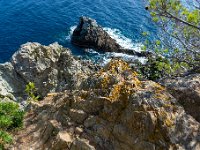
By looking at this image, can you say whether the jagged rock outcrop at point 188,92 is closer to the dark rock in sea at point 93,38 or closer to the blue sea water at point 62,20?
the blue sea water at point 62,20

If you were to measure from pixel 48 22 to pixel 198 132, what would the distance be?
5977 centimetres

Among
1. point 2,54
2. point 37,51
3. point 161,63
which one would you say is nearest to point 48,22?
point 2,54

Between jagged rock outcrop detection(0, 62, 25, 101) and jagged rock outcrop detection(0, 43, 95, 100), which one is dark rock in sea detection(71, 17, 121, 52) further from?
jagged rock outcrop detection(0, 62, 25, 101)

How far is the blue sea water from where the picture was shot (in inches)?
2589

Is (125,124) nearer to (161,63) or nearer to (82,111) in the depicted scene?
(82,111)

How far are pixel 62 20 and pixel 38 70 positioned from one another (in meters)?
28.3

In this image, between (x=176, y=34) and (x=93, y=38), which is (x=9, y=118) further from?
(x=93, y=38)

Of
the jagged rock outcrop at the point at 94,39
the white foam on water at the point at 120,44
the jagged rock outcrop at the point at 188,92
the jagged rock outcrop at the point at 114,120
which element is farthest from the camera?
the jagged rock outcrop at the point at 94,39

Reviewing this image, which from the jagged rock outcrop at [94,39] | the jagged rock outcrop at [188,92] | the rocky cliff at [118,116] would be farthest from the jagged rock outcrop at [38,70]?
the jagged rock outcrop at [188,92]

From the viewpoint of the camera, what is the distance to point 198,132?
14.5 metres

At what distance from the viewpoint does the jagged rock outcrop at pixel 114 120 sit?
577 inches

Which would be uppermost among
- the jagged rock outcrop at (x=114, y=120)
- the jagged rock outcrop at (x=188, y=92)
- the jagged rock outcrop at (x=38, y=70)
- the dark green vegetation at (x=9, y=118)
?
the jagged rock outcrop at (x=188, y=92)

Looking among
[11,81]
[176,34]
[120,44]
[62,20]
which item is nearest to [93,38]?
[120,44]

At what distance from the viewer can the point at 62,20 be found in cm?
7244
